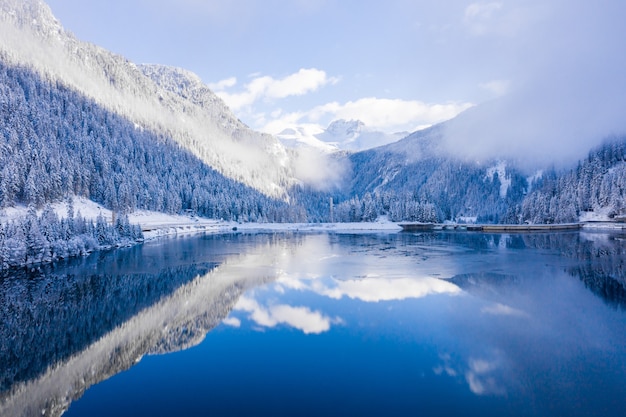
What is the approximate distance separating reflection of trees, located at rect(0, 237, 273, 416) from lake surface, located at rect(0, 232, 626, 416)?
0.08 metres

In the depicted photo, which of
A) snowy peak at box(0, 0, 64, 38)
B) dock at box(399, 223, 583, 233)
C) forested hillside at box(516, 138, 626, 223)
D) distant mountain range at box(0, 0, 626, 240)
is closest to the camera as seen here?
distant mountain range at box(0, 0, 626, 240)

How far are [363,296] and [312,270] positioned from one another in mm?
11105

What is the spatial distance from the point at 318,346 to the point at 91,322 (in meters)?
Answer: 11.9

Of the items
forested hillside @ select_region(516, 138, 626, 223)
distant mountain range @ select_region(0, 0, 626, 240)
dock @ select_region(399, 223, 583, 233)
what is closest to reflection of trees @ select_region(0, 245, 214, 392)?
distant mountain range @ select_region(0, 0, 626, 240)

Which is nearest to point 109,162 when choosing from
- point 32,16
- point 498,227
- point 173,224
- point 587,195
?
point 173,224

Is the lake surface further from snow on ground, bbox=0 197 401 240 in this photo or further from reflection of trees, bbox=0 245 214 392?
snow on ground, bbox=0 197 401 240

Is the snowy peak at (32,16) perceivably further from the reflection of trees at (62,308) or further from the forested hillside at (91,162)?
the reflection of trees at (62,308)

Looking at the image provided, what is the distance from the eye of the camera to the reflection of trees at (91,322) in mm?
11758

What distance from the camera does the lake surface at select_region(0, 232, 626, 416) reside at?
10.2 meters

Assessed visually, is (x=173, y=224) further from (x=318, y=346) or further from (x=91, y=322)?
(x=318, y=346)

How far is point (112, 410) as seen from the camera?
10031mm

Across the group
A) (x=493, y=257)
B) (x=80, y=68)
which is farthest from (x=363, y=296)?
(x=80, y=68)

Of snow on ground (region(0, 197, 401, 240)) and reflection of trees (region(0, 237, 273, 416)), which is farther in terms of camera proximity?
snow on ground (region(0, 197, 401, 240))

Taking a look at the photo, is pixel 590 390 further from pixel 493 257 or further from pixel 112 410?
pixel 493 257
